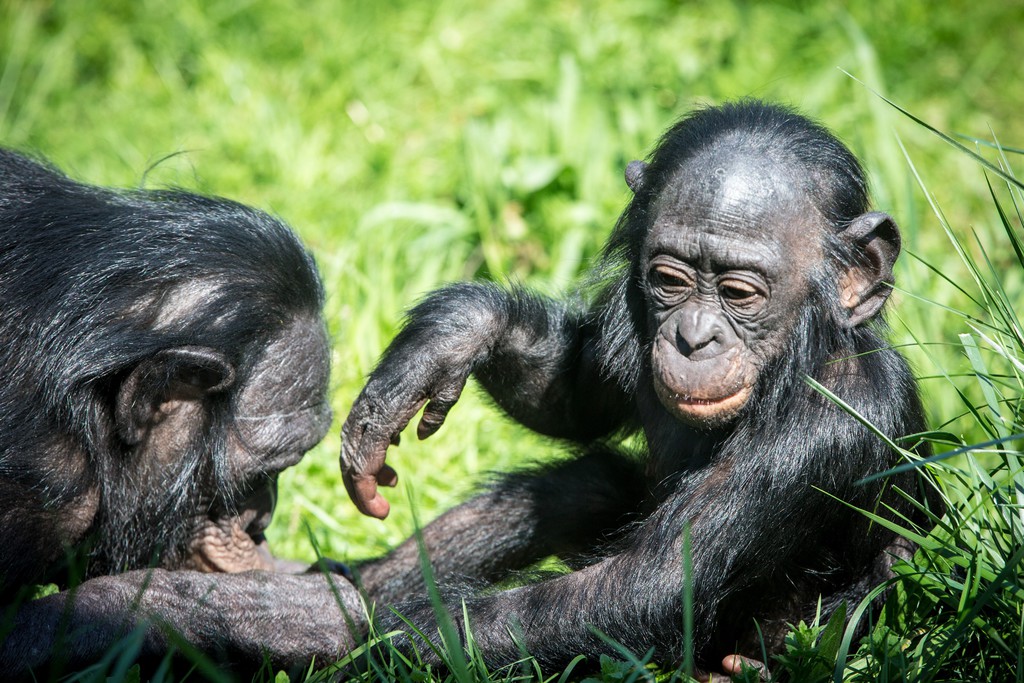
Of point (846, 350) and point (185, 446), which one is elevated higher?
point (846, 350)

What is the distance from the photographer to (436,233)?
7.41 metres

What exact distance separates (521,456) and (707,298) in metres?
2.26

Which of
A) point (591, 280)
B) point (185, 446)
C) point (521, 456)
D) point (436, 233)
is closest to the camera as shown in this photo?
point (185, 446)

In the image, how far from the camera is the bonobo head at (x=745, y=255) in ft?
13.0

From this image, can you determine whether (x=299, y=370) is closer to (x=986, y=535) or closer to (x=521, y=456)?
(x=521, y=456)

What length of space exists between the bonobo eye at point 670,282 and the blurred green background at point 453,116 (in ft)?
6.76

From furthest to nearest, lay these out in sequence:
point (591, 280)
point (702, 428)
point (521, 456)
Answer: point (521, 456) → point (591, 280) → point (702, 428)

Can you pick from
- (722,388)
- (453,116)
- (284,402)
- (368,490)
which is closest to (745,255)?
(722,388)

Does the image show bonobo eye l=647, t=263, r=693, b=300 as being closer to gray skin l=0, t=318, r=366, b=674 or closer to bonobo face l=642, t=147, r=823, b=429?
bonobo face l=642, t=147, r=823, b=429

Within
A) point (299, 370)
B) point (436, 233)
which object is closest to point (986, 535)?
point (299, 370)

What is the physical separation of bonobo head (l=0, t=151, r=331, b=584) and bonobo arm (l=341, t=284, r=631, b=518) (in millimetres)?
448

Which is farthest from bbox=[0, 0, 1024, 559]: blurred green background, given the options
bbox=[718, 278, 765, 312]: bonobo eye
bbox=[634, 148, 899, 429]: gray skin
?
bbox=[718, 278, 765, 312]: bonobo eye

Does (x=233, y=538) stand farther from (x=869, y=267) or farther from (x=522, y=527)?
(x=869, y=267)

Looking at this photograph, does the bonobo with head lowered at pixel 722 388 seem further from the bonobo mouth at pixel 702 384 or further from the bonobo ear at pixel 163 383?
the bonobo ear at pixel 163 383
